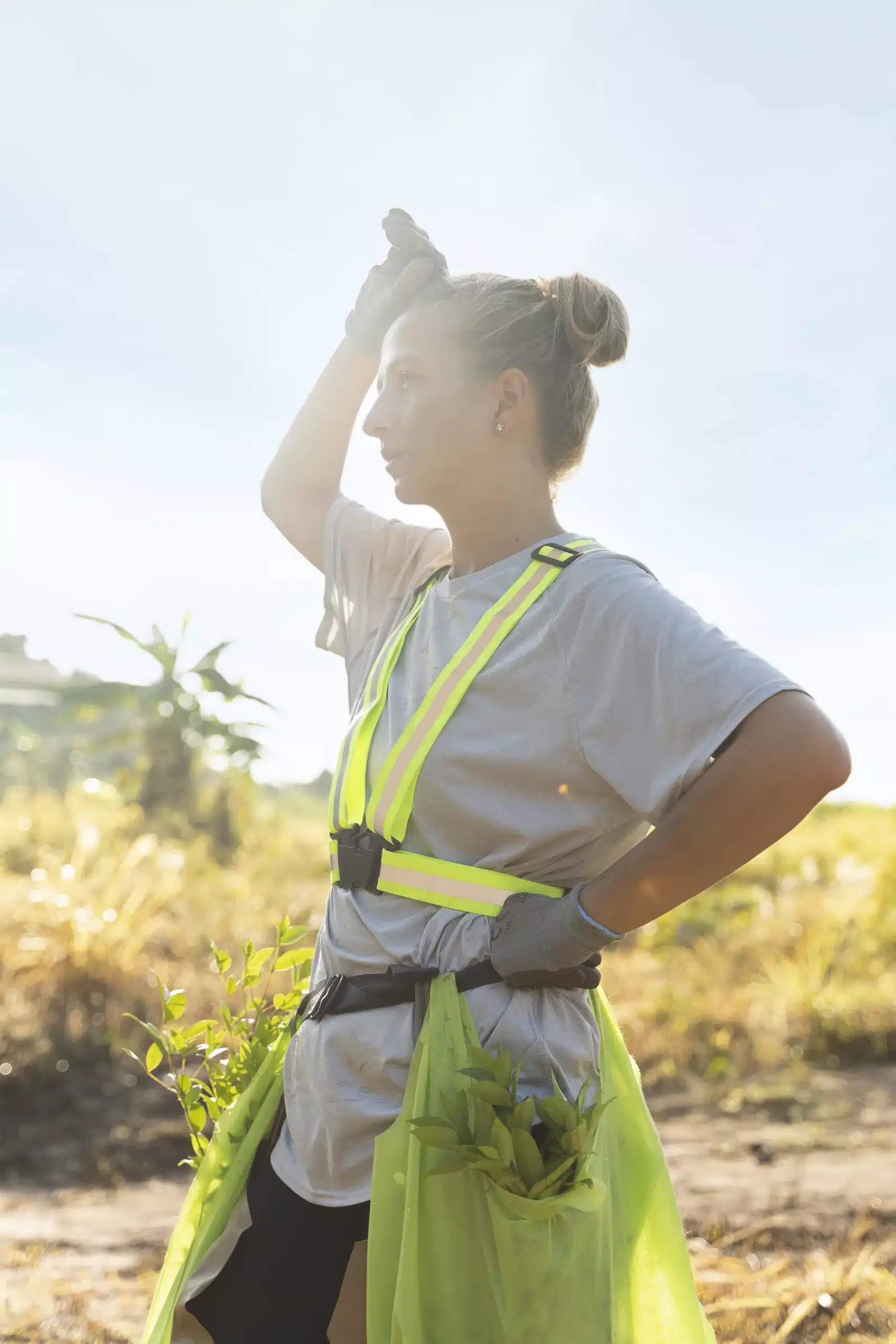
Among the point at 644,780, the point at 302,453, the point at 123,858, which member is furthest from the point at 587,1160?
the point at 123,858

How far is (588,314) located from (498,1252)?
1407mm

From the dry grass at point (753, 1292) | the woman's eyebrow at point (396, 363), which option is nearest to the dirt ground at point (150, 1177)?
the dry grass at point (753, 1292)

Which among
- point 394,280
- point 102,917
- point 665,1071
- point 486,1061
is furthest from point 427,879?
point 102,917

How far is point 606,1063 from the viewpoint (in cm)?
153

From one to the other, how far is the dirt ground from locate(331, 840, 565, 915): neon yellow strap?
2402mm

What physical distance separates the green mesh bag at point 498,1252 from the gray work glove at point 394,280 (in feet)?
3.95

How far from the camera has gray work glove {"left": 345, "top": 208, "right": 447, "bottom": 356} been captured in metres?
1.86

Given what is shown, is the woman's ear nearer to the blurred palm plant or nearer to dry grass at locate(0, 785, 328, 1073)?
dry grass at locate(0, 785, 328, 1073)

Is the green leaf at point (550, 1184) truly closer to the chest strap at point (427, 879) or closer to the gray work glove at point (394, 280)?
the chest strap at point (427, 879)

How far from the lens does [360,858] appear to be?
1541 millimetres

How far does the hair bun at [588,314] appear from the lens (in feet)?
5.72

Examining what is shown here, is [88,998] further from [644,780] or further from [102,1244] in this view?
[644,780]

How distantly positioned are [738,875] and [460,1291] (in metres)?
11.2

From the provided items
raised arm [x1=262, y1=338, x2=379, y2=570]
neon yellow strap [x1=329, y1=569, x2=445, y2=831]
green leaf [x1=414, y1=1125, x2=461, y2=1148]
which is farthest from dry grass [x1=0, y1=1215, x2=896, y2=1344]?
raised arm [x1=262, y1=338, x2=379, y2=570]
